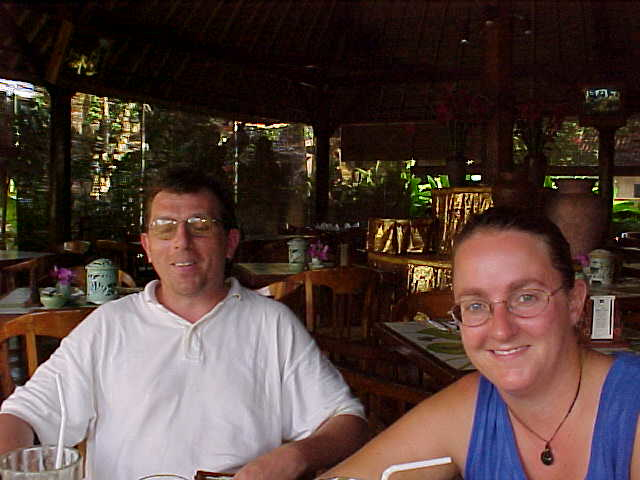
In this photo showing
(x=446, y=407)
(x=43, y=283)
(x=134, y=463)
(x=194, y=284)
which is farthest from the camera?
(x=43, y=283)

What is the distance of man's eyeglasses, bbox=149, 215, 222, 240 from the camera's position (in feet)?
6.17

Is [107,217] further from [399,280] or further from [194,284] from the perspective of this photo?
[194,284]

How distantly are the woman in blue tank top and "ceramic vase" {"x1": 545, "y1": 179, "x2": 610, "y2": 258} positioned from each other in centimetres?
340

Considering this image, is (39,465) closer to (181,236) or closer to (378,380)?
(181,236)

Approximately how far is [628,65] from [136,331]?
9050 millimetres

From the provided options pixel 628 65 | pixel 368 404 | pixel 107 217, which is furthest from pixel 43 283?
pixel 628 65

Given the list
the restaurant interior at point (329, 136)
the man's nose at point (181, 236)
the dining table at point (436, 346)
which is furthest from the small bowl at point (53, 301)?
the man's nose at point (181, 236)

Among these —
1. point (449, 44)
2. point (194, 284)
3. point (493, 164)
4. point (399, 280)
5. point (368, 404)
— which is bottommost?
point (368, 404)

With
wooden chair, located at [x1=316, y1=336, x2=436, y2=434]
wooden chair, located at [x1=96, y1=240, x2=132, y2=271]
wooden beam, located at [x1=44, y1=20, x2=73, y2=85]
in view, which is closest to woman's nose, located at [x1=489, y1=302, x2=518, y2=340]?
wooden chair, located at [x1=316, y1=336, x2=436, y2=434]

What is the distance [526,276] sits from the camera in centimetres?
132

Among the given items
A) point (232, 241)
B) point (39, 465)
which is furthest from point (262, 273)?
point (39, 465)

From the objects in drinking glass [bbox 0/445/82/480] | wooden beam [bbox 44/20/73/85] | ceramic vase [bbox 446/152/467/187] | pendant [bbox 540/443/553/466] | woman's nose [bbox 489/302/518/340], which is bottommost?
pendant [bbox 540/443/553/466]

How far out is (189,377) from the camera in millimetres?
1782

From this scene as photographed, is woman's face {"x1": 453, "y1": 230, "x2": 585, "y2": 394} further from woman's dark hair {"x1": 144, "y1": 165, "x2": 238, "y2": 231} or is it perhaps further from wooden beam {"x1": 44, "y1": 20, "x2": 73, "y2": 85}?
wooden beam {"x1": 44, "y1": 20, "x2": 73, "y2": 85}
